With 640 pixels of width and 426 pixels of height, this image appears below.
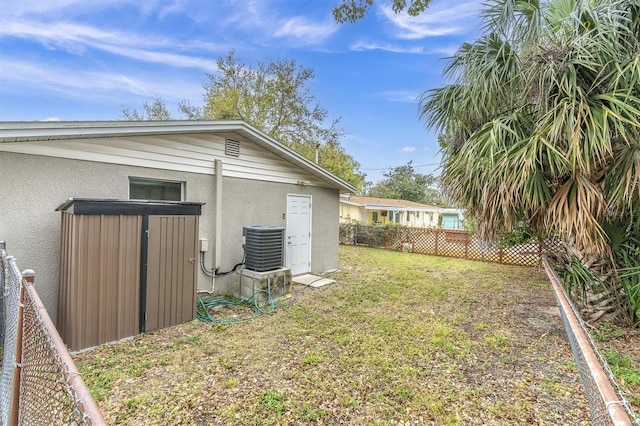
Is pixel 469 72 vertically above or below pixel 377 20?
below

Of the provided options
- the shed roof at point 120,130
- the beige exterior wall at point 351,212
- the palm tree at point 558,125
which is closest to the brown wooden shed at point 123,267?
the shed roof at point 120,130

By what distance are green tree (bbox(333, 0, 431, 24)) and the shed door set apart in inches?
170

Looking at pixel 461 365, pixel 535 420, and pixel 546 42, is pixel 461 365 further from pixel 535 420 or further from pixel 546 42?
pixel 546 42

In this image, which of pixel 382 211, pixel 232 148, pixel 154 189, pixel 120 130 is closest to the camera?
pixel 120 130

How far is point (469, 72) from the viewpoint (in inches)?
183

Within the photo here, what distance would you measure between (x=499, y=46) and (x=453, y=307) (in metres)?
4.48

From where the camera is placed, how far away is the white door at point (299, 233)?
24.7 ft

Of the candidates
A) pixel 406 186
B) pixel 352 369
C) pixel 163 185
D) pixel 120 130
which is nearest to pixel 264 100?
pixel 163 185

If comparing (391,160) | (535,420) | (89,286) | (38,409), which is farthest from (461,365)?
(391,160)

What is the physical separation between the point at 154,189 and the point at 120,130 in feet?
3.79

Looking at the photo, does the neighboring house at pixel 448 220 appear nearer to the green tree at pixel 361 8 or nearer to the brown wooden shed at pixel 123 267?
the green tree at pixel 361 8

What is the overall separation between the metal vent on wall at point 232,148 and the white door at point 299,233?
5.67ft

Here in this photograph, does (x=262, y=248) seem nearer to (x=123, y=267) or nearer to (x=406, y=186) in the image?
(x=123, y=267)

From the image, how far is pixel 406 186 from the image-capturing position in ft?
124
